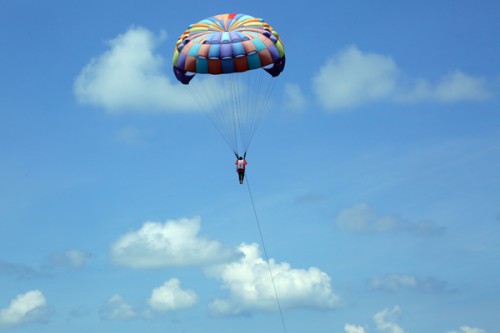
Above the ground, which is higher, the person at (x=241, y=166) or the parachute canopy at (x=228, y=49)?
the parachute canopy at (x=228, y=49)

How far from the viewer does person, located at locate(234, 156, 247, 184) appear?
9000 centimetres

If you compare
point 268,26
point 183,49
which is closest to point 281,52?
point 268,26

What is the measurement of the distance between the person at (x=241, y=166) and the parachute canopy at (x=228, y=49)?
765cm

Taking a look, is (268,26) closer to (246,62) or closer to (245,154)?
(246,62)

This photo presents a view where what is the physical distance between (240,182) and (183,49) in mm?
12537

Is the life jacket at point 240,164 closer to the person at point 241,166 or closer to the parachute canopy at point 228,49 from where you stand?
the person at point 241,166

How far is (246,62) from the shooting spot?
293 feet

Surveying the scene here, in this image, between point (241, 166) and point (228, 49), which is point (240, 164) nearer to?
point (241, 166)

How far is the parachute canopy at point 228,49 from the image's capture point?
292 feet

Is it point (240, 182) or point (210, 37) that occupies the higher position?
point (210, 37)

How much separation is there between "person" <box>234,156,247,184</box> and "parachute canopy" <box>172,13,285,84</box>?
7650 millimetres

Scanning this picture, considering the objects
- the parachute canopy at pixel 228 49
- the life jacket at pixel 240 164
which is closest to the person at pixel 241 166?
the life jacket at pixel 240 164

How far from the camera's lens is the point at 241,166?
90.0 m

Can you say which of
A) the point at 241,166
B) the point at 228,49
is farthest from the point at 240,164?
the point at 228,49
